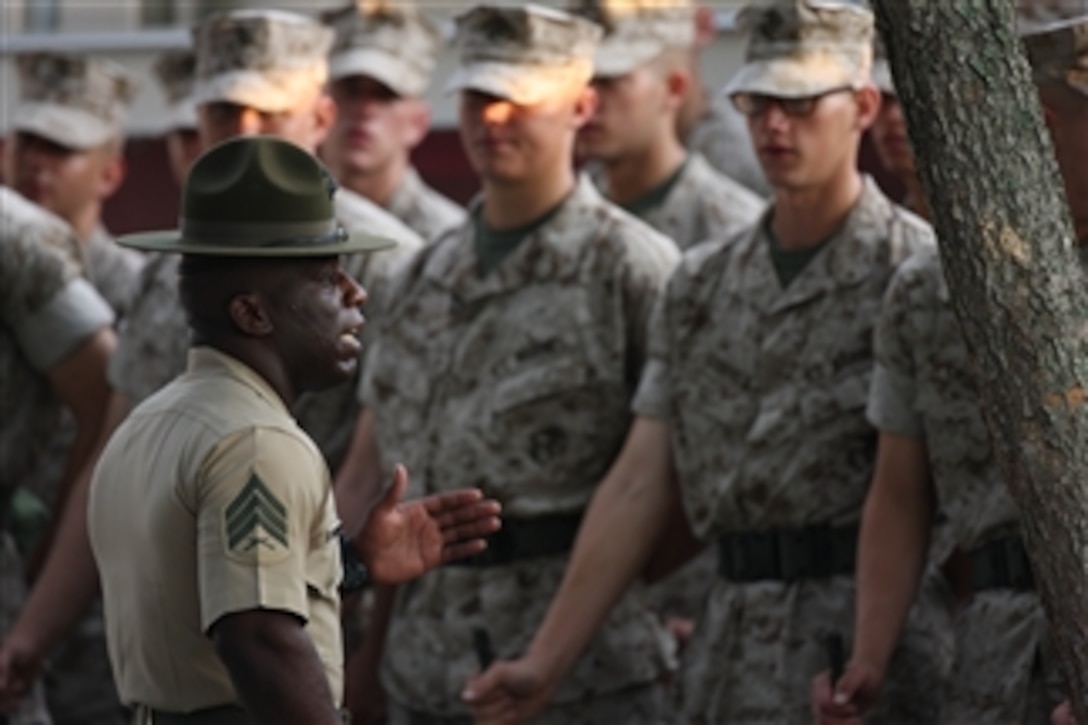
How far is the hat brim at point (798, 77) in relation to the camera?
7.90 metres

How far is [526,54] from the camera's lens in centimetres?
872

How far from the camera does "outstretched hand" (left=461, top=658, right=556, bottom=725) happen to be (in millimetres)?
7801

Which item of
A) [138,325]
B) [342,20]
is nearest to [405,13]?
[342,20]

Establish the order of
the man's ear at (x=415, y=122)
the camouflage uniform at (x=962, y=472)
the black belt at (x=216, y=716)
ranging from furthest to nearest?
the man's ear at (x=415, y=122), the camouflage uniform at (x=962, y=472), the black belt at (x=216, y=716)

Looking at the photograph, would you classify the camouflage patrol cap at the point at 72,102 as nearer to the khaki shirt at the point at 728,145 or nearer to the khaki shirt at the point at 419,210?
the khaki shirt at the point at 419,210

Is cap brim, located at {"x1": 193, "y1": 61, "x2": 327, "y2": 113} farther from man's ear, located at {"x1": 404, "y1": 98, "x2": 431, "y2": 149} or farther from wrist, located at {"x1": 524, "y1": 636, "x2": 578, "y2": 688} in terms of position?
wrist, located at {"x1": 524, "y1": 636, "x2": 578, "y2": 688}

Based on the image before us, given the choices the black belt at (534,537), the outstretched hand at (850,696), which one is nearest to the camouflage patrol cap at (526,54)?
the black belt at (534,537)

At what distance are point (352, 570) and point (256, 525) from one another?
1.88ft

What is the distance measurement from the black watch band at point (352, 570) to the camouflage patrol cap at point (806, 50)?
7.68 feet

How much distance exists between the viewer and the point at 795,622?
7676mm

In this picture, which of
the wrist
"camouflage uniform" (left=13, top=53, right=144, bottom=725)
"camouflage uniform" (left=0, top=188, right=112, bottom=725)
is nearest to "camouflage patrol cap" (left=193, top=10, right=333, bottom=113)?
"camouflage uniform" (left=0, top=188, right=112, bottom=725)

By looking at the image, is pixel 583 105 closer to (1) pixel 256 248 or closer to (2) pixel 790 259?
(2) pixel 790 259

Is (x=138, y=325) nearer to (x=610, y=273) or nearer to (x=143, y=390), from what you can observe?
(x=143, y=390)

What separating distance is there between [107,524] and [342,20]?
212 inches
